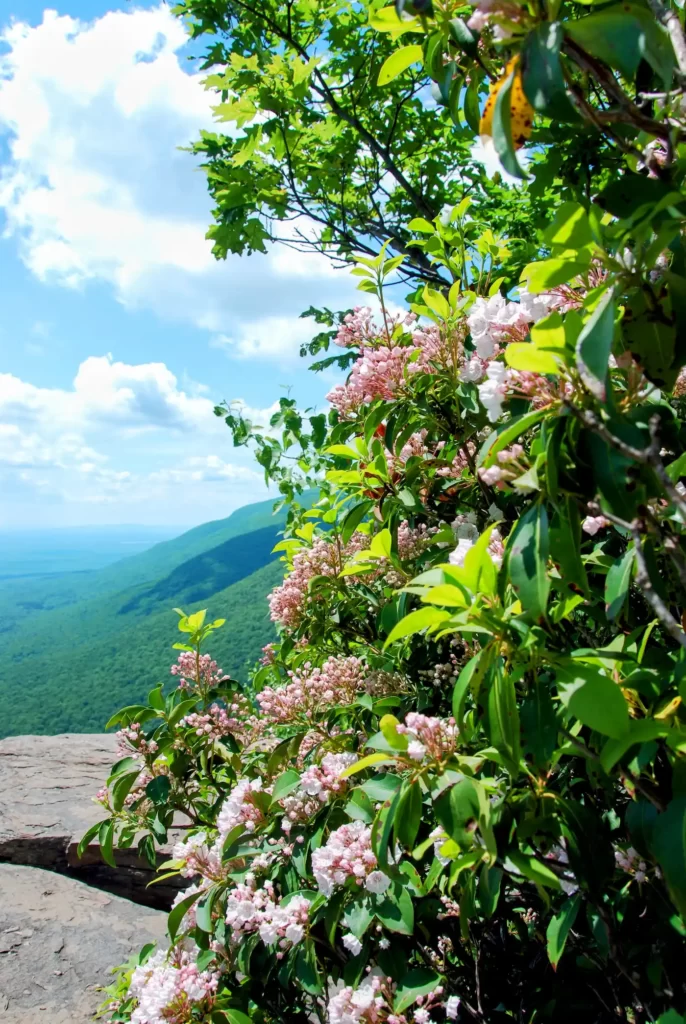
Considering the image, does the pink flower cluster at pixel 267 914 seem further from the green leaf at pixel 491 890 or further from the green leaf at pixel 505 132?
the green leaf at pixel 505 132

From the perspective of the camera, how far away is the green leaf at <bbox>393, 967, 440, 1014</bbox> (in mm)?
1618

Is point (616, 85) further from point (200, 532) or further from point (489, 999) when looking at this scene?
point (200, 532)

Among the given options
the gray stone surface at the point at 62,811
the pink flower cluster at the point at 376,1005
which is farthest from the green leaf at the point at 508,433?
the gray stone surface at the point at 62,811

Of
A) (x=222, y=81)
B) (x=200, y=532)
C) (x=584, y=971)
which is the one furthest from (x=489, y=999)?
(x=200, y=532)

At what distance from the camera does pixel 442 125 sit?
4.59m

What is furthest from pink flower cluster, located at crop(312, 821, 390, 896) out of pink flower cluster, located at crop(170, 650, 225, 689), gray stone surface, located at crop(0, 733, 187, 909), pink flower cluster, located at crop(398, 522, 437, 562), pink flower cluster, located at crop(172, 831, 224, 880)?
Answer: gray stone surface, located at crop(0, 733, 187, 909)

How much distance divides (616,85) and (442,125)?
13.9 ft

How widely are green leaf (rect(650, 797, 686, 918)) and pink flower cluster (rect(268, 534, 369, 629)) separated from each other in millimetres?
1588

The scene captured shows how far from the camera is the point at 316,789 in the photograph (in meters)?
1.84

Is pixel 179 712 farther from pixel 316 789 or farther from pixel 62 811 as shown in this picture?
pixel 62 811

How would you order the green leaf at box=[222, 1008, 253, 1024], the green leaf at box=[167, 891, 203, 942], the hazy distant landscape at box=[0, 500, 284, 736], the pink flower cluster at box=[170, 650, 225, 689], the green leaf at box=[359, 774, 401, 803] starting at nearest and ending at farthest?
1. the green leaf at box=[359, 774, 401, 803]
2. the green leaf at box=[222, 1008, 253, 1024]
3. the green leaf at box=[167, 891, 203, 942]
4. the pink flower cluster at box=[170, 650, 225, 689]
5. the hazy distant landscape at box=[0, 500, 284, 736]

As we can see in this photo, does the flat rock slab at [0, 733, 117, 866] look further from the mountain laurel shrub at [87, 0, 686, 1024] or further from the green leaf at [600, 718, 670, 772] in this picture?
the green leaf at [600, 718, 670, 772]

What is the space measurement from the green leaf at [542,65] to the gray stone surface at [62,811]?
461cm

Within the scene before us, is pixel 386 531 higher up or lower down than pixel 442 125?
lower down
